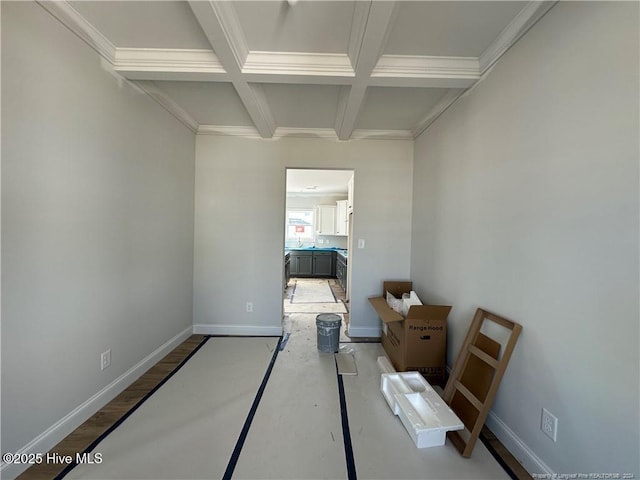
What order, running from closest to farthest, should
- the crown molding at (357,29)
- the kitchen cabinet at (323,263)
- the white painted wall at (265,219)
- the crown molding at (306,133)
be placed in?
1. the crown molding at (357,29)
2. the crown molding at (306,133)
3. the white painted wall at (265,219)
4. the kitchen cabinet at (323,263)

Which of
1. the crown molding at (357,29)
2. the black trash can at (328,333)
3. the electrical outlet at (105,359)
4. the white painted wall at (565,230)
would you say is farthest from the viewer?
the black trash can at (328,333)

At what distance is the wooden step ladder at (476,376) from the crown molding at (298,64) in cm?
200

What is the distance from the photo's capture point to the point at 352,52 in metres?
1.76

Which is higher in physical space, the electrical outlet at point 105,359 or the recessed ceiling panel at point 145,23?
the recessed ceiling panel at point 145,23

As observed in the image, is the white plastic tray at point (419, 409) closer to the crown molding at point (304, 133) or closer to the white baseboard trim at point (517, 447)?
the white baseboard trim at point (517, 447)

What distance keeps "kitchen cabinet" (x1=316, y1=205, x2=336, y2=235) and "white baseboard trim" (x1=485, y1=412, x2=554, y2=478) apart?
608 centimetres

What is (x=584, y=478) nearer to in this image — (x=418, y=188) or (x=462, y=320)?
(x=462, y=320)

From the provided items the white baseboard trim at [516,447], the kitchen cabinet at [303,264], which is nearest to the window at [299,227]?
the kitchen cabinet at [303,264]

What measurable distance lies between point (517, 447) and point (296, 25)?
9.26ft

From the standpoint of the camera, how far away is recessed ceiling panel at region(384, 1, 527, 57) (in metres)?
1.43

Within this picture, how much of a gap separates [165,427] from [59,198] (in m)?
1.55

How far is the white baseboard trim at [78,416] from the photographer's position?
1353mm

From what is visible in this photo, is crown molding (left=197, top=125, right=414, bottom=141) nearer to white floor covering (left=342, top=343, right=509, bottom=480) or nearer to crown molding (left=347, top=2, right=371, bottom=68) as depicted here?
crown molding (left=347, top=2, right=371, bottom=68)

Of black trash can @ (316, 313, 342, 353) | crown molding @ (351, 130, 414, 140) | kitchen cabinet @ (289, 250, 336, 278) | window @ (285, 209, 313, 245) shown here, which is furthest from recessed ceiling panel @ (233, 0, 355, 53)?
window @ (285, 209, 313, 245)
